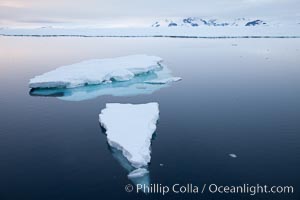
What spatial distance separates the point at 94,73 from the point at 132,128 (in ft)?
19.8

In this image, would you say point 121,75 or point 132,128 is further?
point 121,75

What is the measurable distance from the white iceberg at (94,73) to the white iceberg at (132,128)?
3.31 meters

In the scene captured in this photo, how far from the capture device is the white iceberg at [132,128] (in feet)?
20.9

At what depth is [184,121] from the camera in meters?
8.74

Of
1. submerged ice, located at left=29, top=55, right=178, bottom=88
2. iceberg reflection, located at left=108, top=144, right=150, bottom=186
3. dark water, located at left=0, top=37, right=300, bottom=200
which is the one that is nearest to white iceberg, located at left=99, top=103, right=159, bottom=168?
iceberg reflection, located at left=108, top=144, right=150, bottom=186

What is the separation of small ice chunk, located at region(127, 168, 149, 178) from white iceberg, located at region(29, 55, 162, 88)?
6.78 meters

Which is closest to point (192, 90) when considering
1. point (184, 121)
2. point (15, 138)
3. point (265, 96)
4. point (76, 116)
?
point (265, 96)

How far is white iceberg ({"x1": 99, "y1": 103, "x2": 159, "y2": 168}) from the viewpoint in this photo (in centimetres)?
636

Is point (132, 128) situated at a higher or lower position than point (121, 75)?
lower

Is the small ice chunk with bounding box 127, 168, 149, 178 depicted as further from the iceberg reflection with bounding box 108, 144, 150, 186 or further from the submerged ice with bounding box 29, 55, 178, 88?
the submerged ice with bounding box 29, 55, 178, 88

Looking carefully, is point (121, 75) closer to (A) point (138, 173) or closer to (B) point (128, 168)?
(B) point (128, 168)

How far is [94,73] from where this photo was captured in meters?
13.1

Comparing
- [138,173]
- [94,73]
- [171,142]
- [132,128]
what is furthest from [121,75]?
[138,173]

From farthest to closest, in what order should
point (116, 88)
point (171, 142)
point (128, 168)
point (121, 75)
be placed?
1. point (121, 75)
2. point (116, 88)
3. point (171, 142)
4. point (128, 168)
